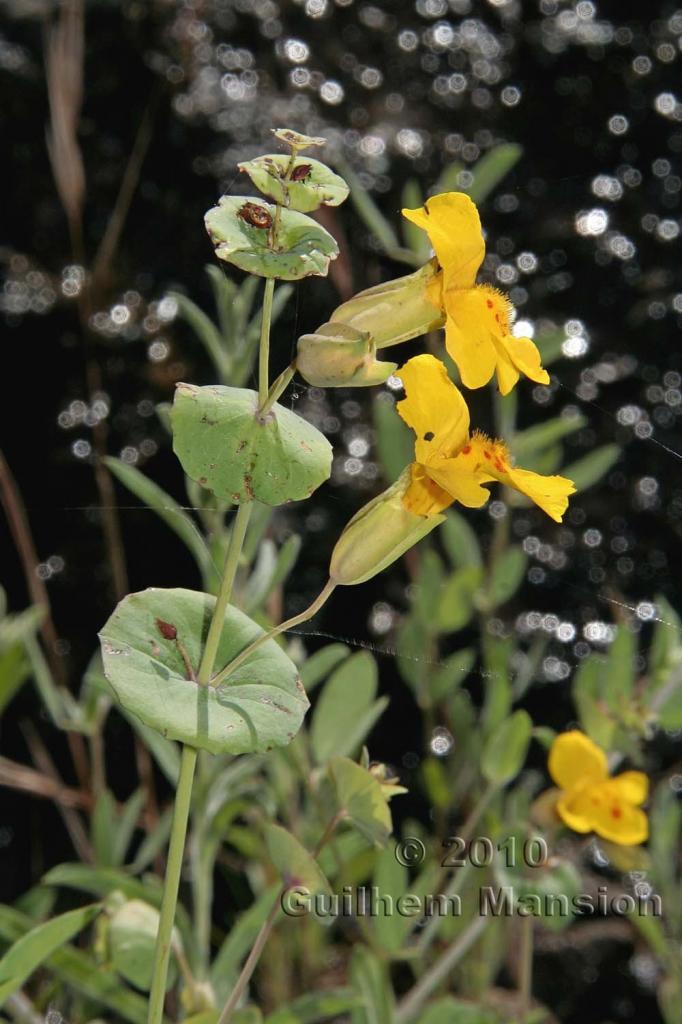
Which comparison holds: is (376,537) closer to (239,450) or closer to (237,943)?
(239,450)

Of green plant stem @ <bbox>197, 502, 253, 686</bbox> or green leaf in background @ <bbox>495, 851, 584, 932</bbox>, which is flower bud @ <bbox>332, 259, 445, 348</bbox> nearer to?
green plant stem @ <bbox>197, 502, 253, 686</bbox>

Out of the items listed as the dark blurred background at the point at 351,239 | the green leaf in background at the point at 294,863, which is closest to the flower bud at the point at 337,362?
the green leaf in background at the point at 294,863

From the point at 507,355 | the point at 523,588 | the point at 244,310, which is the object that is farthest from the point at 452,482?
the point at 523,588

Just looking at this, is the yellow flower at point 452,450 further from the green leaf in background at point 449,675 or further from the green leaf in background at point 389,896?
the green leaf in background at point 449,675

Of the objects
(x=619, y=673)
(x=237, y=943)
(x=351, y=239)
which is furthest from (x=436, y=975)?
(x=351, y=239)

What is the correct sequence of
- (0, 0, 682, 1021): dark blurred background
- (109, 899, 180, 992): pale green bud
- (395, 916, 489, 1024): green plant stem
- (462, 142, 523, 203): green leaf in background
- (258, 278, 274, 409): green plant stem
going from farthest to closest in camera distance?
(0, 0, 682, 1021): dark blurred background, (462, 142, 523, 203): green leaf in background, (395, 916, 489, 1024): green plant stem, (109, 899, 180, 992): pale green bud, (258, 278, 274, 409): green plant stem

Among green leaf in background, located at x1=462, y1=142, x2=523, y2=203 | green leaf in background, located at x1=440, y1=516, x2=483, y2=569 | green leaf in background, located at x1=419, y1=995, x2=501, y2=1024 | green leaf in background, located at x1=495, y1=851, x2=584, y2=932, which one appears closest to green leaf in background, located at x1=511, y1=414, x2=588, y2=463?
green leaf in background, located at x1=440, y1=516, x2=483, y2=569

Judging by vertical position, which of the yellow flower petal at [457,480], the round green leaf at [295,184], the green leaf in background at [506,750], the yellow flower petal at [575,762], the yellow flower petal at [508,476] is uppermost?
the round green leaf at [295,184]
